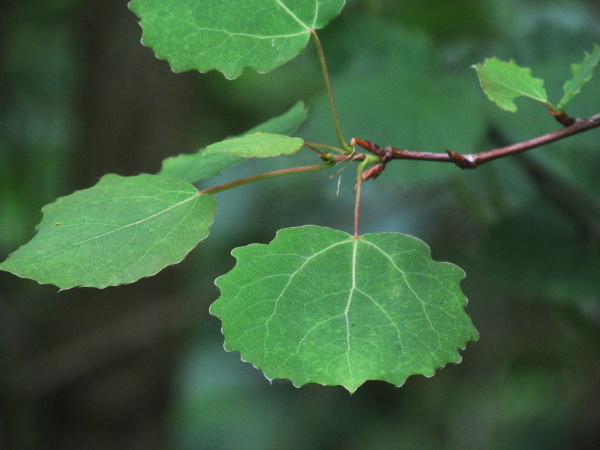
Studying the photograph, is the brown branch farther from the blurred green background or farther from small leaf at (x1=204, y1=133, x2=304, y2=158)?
the blurred green background

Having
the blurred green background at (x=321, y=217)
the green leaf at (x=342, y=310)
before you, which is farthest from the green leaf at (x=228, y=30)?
the blurred green background at (x=321, y=217)

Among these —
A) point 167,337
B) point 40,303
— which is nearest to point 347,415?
point 167,337

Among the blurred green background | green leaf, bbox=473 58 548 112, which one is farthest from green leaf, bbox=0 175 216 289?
the blurred green background

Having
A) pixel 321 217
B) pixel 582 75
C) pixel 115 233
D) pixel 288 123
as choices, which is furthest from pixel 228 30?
pixel 321 217

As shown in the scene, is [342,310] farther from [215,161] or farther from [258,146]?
[215,161]

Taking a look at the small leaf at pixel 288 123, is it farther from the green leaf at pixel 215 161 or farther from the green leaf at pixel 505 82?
the green leaf at pixel 505 82

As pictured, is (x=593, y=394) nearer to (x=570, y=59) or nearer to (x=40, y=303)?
(x=570, y=59)
